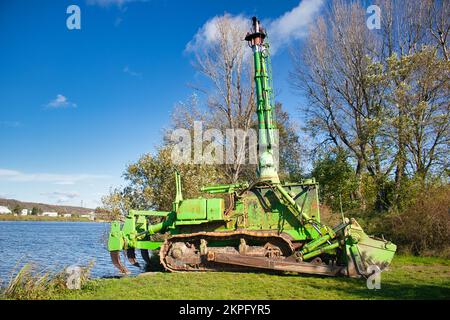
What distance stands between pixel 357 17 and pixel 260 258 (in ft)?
60.2

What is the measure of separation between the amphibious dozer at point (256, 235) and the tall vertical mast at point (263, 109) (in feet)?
2.50

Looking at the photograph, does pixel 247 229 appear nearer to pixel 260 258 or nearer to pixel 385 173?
pixel 260 258

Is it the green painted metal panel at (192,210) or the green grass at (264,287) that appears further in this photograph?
the green painted metal panel at (192,210)

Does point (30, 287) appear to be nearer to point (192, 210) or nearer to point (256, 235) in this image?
point (192, 210)

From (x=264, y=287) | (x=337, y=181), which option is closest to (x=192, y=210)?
(x=264, y=287)

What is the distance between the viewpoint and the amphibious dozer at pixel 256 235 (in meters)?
11.0

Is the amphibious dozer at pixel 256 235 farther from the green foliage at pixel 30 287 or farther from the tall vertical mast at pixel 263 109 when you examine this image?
the green foliage at pixel 30 287

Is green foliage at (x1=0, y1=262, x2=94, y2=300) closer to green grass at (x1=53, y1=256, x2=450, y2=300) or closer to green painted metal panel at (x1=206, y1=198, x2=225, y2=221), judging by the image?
green grass at (x1=53, y1=256, x2=450, y2=300)

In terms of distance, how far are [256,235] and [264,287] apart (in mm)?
2555

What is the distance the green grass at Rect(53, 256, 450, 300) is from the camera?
8453 millimetres

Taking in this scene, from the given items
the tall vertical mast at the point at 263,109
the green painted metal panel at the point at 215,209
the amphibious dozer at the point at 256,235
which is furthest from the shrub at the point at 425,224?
the green painted metal panel at the point at 215,209

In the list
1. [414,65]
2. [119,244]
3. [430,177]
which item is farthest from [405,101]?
[119,244]

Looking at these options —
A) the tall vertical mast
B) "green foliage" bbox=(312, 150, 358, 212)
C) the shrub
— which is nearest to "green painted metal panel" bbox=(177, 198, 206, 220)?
the tall vertical mast
